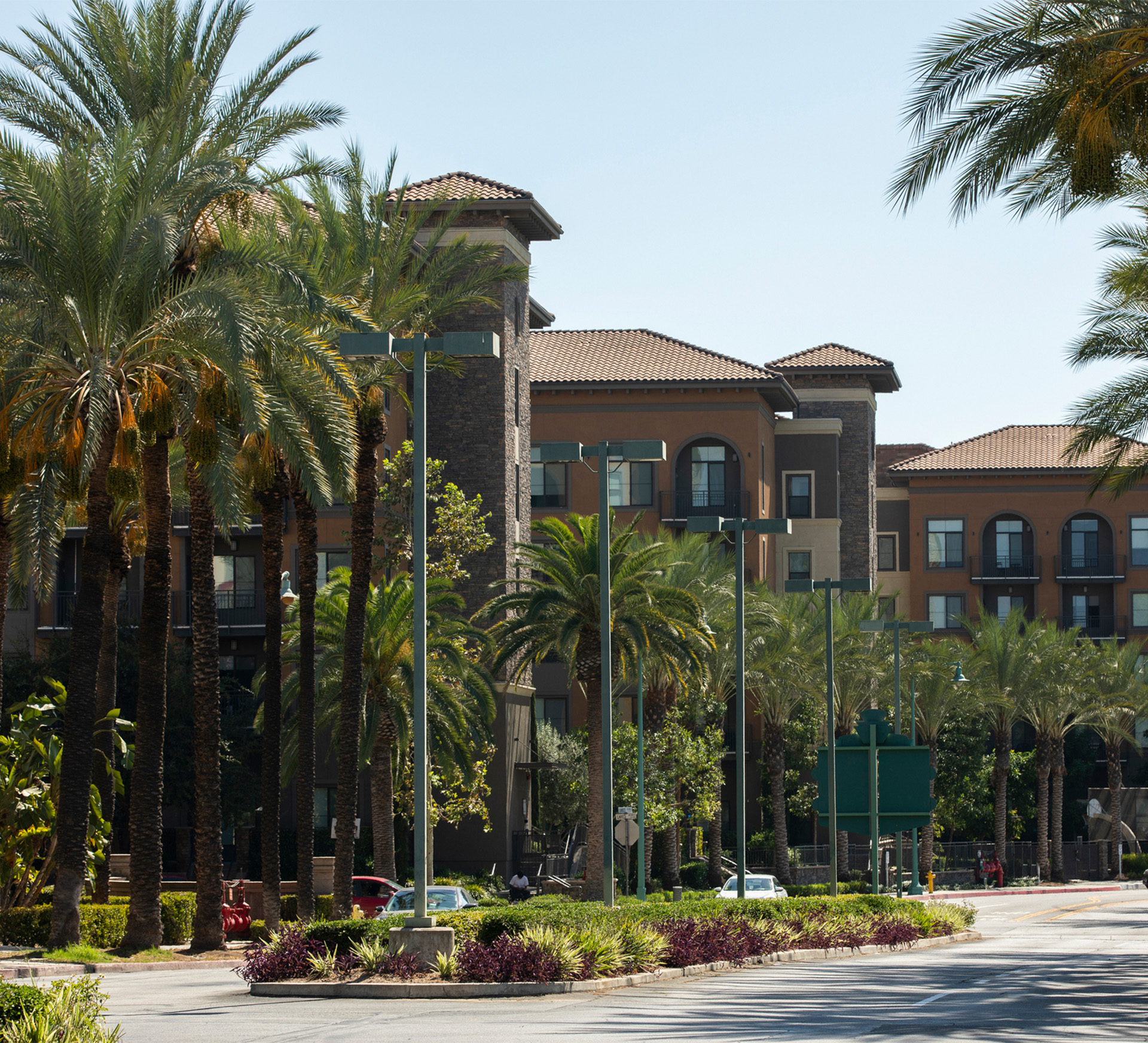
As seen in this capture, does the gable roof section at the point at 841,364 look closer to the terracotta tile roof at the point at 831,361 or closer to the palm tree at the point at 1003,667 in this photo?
the terracotta tile roof at the point at 831,361

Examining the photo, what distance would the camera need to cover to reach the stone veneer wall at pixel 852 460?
277ft

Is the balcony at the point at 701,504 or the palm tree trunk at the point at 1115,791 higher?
the balcony at the point at 701,504

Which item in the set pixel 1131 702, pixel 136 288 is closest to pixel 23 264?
pixel 136 288

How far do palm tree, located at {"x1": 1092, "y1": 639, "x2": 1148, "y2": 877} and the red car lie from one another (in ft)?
145

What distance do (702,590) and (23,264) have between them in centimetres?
3048

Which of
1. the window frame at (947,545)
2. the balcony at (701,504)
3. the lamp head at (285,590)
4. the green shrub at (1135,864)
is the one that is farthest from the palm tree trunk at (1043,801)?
the lamp head at (285,590)

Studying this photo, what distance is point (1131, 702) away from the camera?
249 ft

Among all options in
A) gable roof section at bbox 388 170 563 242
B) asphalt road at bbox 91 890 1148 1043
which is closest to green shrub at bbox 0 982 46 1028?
asphalt road at bbox 91 890 1148 1043

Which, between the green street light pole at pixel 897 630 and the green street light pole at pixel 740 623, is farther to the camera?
the green street light pole at pixel 897 630

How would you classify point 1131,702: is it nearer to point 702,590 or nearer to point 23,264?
point 702,590

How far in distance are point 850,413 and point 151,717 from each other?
60.1 metres

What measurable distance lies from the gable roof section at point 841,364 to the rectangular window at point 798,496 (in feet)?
23.1

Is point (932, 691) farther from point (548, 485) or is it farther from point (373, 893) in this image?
point (373, 893)

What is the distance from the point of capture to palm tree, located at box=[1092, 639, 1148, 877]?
75.2 meters
